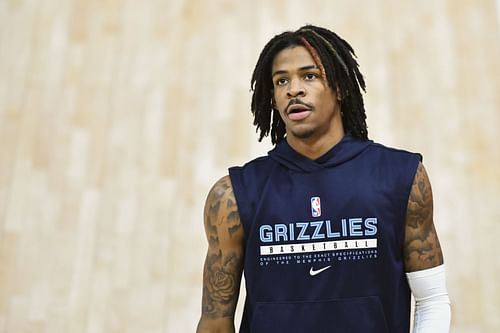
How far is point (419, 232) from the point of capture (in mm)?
1237

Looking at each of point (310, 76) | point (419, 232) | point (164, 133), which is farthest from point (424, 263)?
point (164, 133)

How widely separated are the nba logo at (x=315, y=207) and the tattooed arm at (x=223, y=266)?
141 millimetres

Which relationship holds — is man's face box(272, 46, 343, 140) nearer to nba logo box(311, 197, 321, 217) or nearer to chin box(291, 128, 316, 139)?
chin box(291, 128, 316, 139)

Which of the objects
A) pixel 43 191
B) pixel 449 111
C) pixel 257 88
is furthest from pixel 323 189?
pixel 43 191

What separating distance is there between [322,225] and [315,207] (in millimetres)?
38

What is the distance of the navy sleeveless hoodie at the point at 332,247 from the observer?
119 centimetres

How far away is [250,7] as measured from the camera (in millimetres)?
2758

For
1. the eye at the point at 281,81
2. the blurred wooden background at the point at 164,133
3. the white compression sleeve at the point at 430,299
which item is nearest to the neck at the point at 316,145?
the eye at the point at 281,81

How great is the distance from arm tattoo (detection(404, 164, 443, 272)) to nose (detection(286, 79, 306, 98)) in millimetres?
255

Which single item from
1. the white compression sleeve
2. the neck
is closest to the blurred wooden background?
the white compression sleeve

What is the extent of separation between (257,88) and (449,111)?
1.28m

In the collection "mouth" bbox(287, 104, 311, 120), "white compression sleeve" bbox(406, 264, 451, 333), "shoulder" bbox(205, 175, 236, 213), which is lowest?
"white compression sleeve" bbox(406, 264, 451, 333)

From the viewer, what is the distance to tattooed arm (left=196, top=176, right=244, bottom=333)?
1.29 m

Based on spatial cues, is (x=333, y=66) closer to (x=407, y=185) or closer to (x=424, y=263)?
(x=407, y=185)
